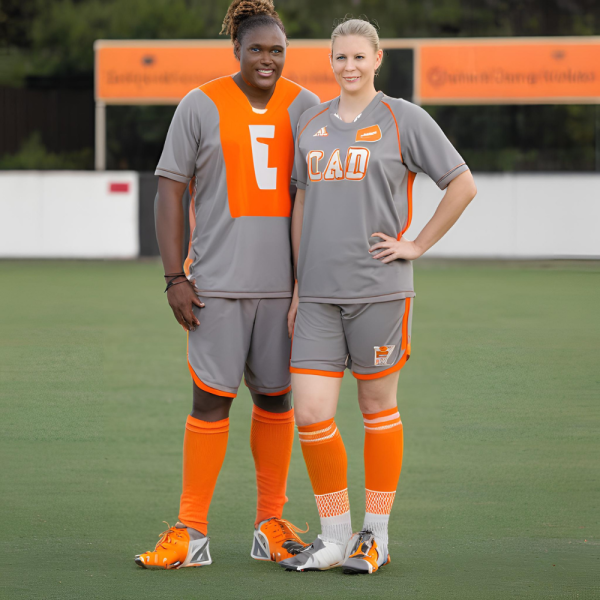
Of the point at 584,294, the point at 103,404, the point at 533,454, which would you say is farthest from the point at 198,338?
the point at 584,294

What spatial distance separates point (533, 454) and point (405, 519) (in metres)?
1.20

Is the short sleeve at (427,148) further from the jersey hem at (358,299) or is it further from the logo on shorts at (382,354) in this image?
the logo on shorts at (382,354)

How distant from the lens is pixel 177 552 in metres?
3.29

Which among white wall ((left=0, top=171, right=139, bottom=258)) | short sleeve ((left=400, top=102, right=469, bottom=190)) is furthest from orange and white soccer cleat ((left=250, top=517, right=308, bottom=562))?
white wall ((left=0, top=171, right=139, bottom=258))

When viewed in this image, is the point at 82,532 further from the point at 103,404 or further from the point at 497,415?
the point at 497,415

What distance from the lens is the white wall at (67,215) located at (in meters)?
15.2

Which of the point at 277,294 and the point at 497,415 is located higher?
the point at 277,294

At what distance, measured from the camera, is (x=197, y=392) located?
3.43 m

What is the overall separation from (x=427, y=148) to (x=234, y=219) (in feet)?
2.22

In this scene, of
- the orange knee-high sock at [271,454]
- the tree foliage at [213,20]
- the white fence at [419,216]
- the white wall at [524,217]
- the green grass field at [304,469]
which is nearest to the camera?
the green grass field at [304,469]

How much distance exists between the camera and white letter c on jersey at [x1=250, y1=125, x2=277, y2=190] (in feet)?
11.0

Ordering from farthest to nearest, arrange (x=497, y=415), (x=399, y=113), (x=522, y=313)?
(x=522, y=313), (x=497, y=415), (x=399, y=113)

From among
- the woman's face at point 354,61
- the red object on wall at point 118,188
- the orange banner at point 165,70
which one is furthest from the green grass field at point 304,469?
the orange banner at point 165,70

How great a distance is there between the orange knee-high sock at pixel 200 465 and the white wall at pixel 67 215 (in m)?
12.0
